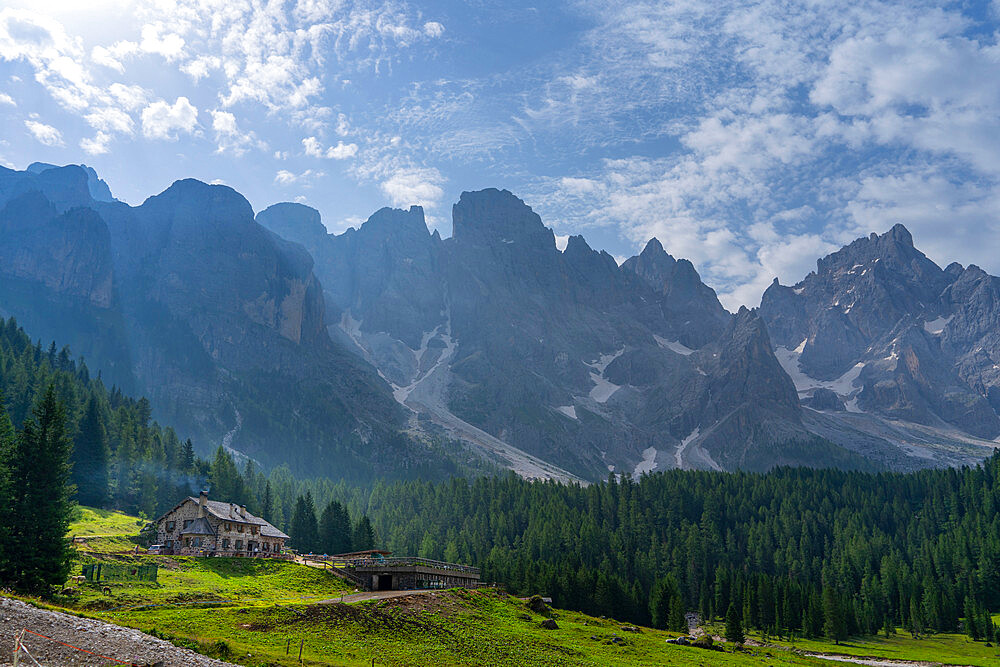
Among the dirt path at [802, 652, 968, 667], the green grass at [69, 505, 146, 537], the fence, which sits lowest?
the dirt path at [802, 652, 968, 667]

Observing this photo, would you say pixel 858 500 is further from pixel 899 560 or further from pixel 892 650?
pixel 892 650

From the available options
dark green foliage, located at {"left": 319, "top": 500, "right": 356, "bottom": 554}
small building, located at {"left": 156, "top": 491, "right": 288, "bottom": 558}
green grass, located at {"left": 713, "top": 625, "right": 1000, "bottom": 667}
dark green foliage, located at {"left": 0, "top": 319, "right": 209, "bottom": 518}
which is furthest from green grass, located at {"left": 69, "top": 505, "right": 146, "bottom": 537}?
green grass, located at {"left": 713, "top": 625, "right": 1000, "bottom": 667}

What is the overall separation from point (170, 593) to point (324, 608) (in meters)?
13.7

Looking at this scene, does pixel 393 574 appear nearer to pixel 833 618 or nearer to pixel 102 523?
pixel 102 523

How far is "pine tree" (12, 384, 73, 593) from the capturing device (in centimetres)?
5491

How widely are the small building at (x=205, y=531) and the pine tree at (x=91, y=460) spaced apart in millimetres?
34204

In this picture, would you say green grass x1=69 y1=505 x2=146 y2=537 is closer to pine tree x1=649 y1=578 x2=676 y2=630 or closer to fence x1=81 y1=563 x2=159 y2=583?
fence x1=81 y1=563 x2=159 y2=583

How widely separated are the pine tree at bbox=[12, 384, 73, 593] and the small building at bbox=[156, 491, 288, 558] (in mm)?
34092

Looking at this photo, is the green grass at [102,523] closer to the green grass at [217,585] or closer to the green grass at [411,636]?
the green grass at [217,585]

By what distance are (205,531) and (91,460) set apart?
151ft

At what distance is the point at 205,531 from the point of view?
96562 millimetres

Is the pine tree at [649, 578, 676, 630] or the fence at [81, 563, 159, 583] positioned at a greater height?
the fence at [81, 563, 159, 583]

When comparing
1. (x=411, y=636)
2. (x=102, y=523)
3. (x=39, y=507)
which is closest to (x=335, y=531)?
(x=102, y=523)

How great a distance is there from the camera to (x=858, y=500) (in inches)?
7692
